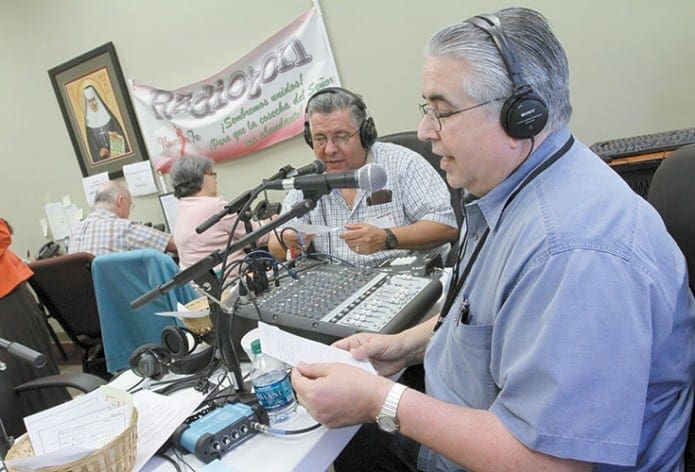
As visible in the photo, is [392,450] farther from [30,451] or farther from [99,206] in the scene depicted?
[99,206]

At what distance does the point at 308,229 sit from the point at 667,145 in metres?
1.36

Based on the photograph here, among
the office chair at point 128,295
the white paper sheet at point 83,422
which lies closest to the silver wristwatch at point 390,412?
the white paper sheet at point 83,422

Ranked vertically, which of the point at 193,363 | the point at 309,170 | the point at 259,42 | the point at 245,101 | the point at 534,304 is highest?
the point at 259,42

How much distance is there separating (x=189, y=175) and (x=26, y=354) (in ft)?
5.99

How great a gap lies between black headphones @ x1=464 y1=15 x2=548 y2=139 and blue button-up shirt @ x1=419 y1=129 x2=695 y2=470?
0.23 feet

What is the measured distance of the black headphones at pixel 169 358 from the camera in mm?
1060

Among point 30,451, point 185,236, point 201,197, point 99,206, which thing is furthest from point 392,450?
point 99,206

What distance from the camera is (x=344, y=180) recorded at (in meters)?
0.87

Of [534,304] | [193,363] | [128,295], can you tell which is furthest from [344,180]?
[128,295]

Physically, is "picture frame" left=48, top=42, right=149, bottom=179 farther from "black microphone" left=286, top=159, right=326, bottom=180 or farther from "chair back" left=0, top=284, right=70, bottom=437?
"black microphone" left=286, top=159, right=326, bottom=180

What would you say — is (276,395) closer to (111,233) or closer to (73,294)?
(73,294)

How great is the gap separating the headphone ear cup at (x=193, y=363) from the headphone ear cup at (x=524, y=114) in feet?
2.61

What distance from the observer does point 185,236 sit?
2.38m

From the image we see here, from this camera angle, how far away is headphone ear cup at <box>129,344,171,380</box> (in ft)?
3.47
